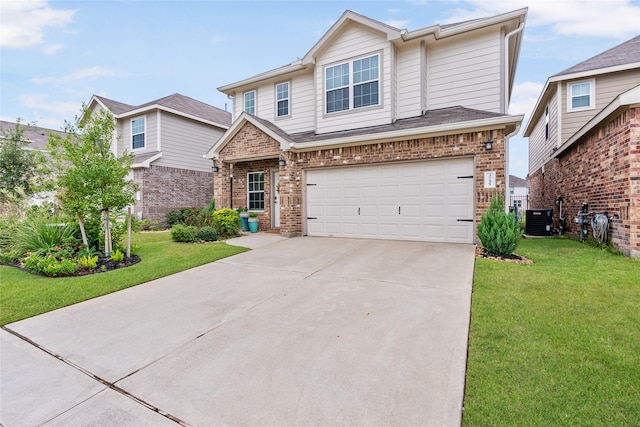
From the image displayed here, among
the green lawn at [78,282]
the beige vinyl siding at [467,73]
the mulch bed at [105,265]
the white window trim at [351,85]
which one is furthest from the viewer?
the white window trim at [351,85]

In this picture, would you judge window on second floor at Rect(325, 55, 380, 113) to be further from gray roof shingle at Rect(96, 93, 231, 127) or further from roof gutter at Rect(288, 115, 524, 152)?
gray roof shingle at Rect(96, 93, 231, 127)

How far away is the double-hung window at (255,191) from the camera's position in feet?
39.2

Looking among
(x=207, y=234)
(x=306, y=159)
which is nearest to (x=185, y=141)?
(x=207, y=234)

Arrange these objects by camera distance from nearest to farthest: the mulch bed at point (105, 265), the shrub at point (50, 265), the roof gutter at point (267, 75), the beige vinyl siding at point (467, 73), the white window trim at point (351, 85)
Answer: the shrub at point (50, 265)
the mulch bed at point (105, 265)
the beige vinyl siding at point (467, 73)
the white window trim at point (351, 85)
the roof gutter at point (267, 75)

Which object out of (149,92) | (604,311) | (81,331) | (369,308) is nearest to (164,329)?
(81,331)

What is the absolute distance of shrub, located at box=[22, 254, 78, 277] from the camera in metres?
5.57

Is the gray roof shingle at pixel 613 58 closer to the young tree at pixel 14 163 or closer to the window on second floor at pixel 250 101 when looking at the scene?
the window on second floor at pixel 250 101

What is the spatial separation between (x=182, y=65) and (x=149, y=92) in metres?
4.77

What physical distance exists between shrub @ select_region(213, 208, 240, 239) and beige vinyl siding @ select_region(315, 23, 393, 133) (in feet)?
13.5

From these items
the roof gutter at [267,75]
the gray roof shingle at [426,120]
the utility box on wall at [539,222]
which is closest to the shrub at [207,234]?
the gray roof shingle at [426,120]

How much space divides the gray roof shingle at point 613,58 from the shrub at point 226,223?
12.4 m

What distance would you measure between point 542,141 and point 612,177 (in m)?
9.23

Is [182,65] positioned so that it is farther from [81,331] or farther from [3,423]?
[3,423]

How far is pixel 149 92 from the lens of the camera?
69.6 ft
